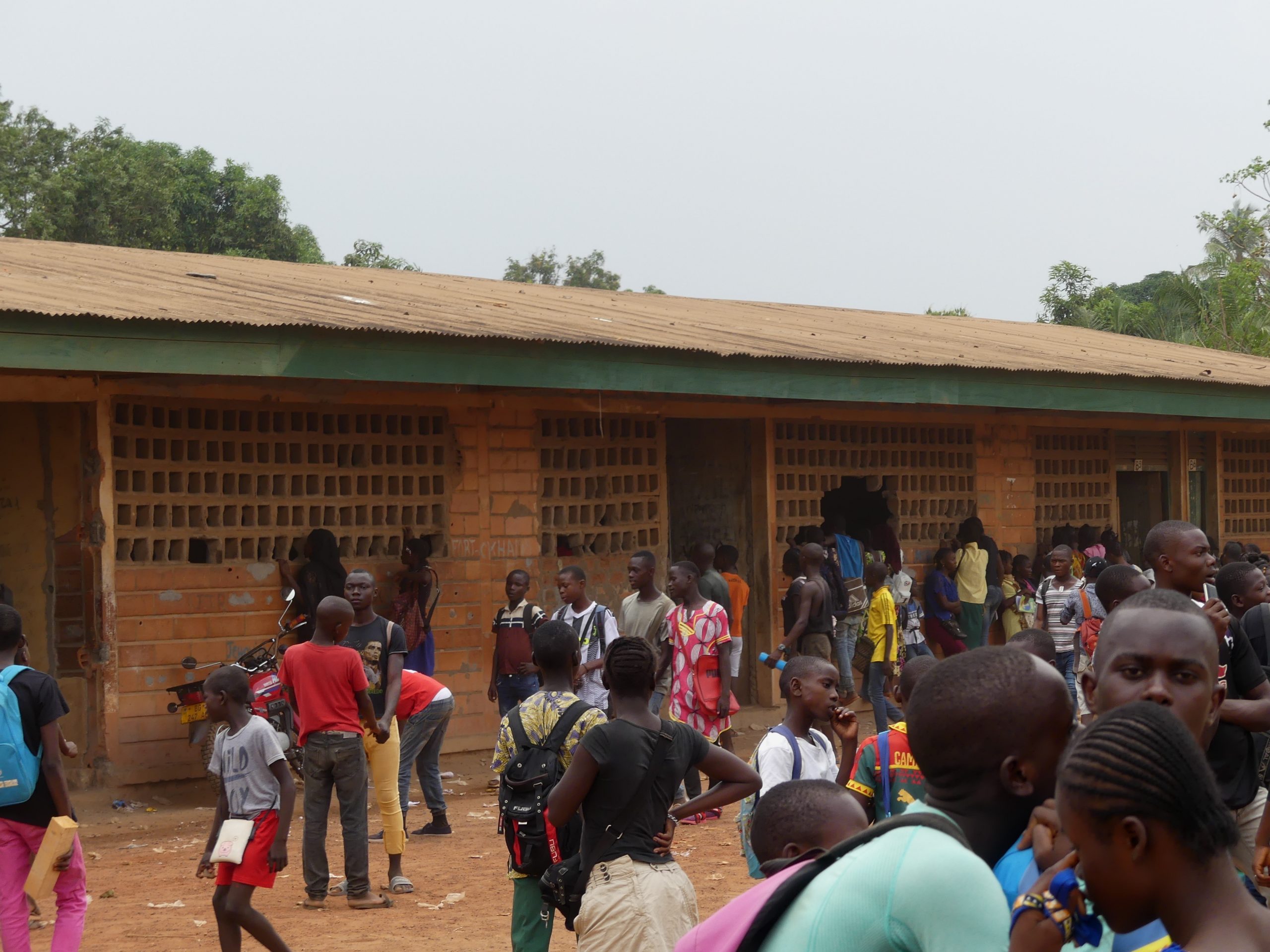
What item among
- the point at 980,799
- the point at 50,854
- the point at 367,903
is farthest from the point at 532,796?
the point at 367,903

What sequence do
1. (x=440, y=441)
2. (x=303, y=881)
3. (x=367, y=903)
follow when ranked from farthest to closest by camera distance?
(x=440, y=441) → (x=303, y=881) → (x=367, y=903)

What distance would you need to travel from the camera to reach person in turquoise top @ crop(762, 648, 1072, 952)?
6.03ft

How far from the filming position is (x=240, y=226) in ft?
102

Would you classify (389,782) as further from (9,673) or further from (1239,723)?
(1239,723)

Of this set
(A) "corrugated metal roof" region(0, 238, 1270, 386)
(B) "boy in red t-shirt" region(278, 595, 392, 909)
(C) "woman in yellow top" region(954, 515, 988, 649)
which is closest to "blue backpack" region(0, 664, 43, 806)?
(B) "boy in red t-shirt" region(278, 595, 392, 909)

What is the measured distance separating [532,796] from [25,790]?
6.77 ft

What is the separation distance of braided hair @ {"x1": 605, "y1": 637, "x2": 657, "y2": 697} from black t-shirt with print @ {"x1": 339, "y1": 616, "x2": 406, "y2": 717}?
338cm

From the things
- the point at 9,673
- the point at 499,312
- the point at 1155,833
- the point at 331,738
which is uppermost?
the point at 499,312

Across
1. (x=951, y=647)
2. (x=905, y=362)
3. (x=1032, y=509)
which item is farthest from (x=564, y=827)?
(x=1032, y=509)

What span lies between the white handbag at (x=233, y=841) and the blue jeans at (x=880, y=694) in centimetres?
661

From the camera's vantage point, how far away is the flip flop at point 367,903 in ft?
22.6

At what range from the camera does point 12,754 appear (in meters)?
5.24

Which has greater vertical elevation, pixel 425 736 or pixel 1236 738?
pixel 1236 738

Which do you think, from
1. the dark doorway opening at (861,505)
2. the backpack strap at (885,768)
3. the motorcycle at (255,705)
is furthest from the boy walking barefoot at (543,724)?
the dark doorway opening at (861,505)
